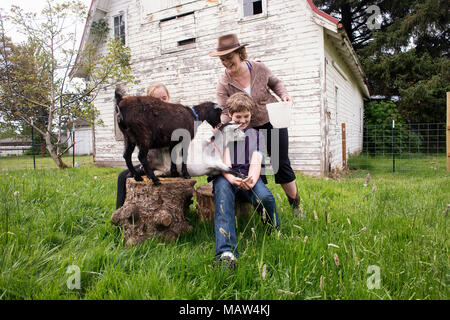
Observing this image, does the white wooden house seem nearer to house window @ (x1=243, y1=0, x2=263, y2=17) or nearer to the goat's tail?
house window @ (x1=243, y1=0, x2=263, y2=17)

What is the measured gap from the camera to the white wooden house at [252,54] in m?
6.64

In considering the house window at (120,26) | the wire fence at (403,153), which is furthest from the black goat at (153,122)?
the house window at (120,26)

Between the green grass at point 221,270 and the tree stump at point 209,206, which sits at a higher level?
the tree stump at point 209,206

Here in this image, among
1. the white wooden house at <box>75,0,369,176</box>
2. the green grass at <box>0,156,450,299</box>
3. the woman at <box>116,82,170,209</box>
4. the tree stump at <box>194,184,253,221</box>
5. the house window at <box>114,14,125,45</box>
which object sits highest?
the house window at <box>114,14,125,45</box>

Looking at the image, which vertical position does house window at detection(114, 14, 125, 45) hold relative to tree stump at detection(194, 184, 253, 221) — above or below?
above

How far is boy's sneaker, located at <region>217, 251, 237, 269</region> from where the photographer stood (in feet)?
5.29

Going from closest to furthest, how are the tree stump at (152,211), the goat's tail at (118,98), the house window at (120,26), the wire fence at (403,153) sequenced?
1. the goat's tail at (118,98)
2. the tree stump at (152,211)
3. the wire fence at (403,153)
4. the house window at (120,26)

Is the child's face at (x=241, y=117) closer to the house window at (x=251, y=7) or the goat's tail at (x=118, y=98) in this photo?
the goat's tail at (x=118, y=98)

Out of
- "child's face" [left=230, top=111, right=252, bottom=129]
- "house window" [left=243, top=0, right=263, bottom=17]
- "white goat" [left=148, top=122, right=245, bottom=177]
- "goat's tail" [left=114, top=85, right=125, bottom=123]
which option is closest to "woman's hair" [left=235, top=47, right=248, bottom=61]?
"child's face" [left=230, top=111, right=252, bottom=129]

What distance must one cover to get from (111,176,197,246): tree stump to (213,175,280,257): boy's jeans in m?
0.40

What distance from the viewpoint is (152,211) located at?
218 cm

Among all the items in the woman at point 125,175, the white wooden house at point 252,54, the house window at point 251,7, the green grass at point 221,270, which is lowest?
the green grass at point 221,270

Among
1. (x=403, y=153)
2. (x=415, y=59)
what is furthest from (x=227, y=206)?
(x=415, y=59)
